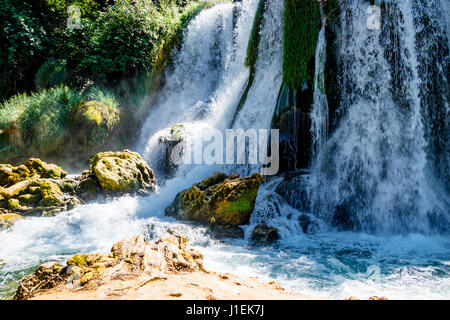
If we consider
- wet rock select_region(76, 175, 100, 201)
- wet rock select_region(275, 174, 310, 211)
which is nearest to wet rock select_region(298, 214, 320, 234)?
wet rock select_region(275, 174, 310, 211)

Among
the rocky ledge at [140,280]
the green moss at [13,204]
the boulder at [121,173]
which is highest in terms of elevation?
the boulder at [121,173]

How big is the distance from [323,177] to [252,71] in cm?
423

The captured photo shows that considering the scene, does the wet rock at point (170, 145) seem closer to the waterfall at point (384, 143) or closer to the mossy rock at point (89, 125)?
the mossy rock at point (89, 125)

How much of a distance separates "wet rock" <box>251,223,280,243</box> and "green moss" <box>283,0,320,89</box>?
3695 millimetres

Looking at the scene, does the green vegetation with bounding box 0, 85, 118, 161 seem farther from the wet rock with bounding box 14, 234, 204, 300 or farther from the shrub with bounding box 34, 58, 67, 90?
the wet rock with bounding box 14, 234, 204, 300

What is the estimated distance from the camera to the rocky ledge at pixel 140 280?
2.13 m

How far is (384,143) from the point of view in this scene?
6.42m

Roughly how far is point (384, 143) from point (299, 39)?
10.3 feet

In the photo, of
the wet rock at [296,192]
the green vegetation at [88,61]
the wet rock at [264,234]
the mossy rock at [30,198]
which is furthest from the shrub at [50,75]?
the wet rock at [264,234]

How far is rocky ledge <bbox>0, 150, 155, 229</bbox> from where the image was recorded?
626cm

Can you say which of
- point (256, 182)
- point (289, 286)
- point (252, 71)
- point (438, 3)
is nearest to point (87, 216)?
point (256, 182)

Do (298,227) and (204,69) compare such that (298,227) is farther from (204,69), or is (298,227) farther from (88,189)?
(204,69)

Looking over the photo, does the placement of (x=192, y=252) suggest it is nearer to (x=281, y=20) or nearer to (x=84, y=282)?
(x=84, y=282)

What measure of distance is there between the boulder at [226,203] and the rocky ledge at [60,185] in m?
2.11
